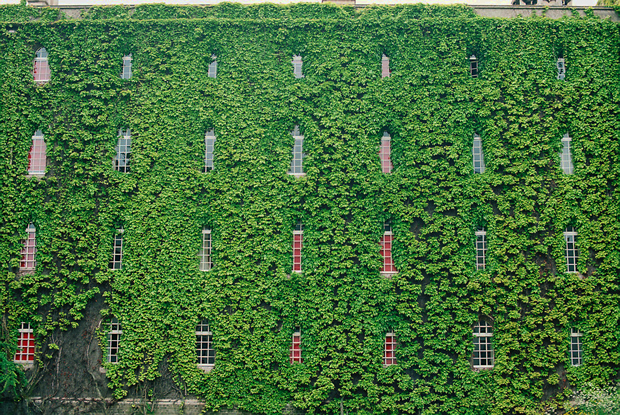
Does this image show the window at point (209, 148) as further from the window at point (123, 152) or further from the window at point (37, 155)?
the window at point (37, 155)

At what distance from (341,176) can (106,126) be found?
10414mm

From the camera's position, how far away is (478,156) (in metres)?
19.9

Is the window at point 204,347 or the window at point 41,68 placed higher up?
the window at point 41,68

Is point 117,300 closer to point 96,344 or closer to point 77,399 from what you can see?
point 96,344

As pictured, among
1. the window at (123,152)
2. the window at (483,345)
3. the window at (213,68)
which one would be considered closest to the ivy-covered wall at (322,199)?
the window at (213,68)

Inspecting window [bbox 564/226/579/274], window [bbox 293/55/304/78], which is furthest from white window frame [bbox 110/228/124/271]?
window [bbox 564/226/579/274]

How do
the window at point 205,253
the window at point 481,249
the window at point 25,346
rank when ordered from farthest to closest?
the window at point 205,253, the window at point 481,249, the window at point 25,346

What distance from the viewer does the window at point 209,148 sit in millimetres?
19922

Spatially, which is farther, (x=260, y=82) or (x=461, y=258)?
(x=260, y=82)

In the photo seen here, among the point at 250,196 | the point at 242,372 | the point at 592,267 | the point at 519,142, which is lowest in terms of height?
the point at 242,372

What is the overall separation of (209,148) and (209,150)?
0.30ft

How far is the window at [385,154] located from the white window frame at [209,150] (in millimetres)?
7304

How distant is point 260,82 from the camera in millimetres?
20047

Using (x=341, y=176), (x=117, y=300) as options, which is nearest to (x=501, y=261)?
(x=341, y=176)
